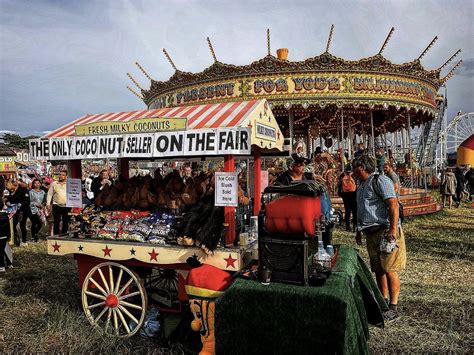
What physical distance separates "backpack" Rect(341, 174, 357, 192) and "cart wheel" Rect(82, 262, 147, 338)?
6859 mm

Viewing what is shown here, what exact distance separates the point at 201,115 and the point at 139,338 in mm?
2648

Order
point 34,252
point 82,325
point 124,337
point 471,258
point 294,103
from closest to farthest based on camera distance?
point 124,337 → point 82,325 → point 471,258 → point 34,252 → point 294,103

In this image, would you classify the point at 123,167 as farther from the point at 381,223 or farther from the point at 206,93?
the point at 206,93

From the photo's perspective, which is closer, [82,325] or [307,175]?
[82,325]

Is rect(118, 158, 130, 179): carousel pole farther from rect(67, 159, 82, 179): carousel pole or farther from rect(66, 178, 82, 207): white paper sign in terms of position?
rect(66, 178, 82, 207): white paper sign

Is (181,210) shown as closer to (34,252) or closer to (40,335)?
(40,335)

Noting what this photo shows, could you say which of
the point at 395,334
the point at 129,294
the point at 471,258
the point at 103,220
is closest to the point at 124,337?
the point at 129,294

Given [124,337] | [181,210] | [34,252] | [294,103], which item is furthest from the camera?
[294,103]

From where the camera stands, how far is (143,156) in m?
4.30

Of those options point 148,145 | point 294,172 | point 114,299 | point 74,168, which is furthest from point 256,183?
point 74,168

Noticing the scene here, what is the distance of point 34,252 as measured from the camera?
8688 millimetres

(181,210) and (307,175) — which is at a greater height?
(307,175)

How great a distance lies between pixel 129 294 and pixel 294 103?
1188 centimetres

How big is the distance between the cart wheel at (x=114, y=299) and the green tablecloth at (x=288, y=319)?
1.62 meters
